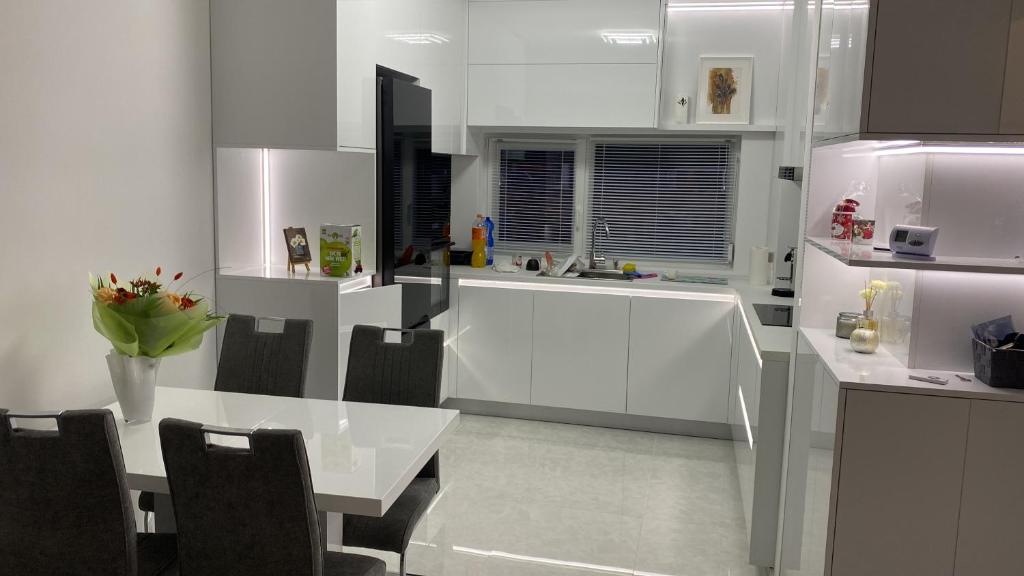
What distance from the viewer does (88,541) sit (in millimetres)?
2037

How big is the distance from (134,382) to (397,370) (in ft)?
3.08

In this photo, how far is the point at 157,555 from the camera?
236cm

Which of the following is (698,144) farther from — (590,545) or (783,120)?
(590,545)

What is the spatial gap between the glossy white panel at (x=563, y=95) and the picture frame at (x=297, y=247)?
183 centimetres

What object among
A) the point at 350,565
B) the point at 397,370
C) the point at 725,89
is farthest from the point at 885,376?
the point at 725,89

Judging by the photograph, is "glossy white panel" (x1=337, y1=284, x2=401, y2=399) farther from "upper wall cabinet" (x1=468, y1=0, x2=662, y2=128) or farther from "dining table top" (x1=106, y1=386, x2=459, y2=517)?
"upper wall cabinet" (x1=468, y1=0, x2=662, y2=128)

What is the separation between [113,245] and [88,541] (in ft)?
4.90

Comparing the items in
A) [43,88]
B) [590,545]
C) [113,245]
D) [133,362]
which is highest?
[43,88]

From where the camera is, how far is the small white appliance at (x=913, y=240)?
229 centimetres

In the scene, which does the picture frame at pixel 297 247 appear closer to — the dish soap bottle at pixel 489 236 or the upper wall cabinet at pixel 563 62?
the upper wall cabinet at pixel 563 62

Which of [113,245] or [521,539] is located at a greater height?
[113,245]

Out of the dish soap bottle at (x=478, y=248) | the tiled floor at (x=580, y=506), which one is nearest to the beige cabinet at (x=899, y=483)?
the tiled floor at (x=580, y=506)

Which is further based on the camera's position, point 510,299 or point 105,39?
point 510,299

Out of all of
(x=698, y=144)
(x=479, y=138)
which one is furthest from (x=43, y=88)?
(x=698, y=144)
